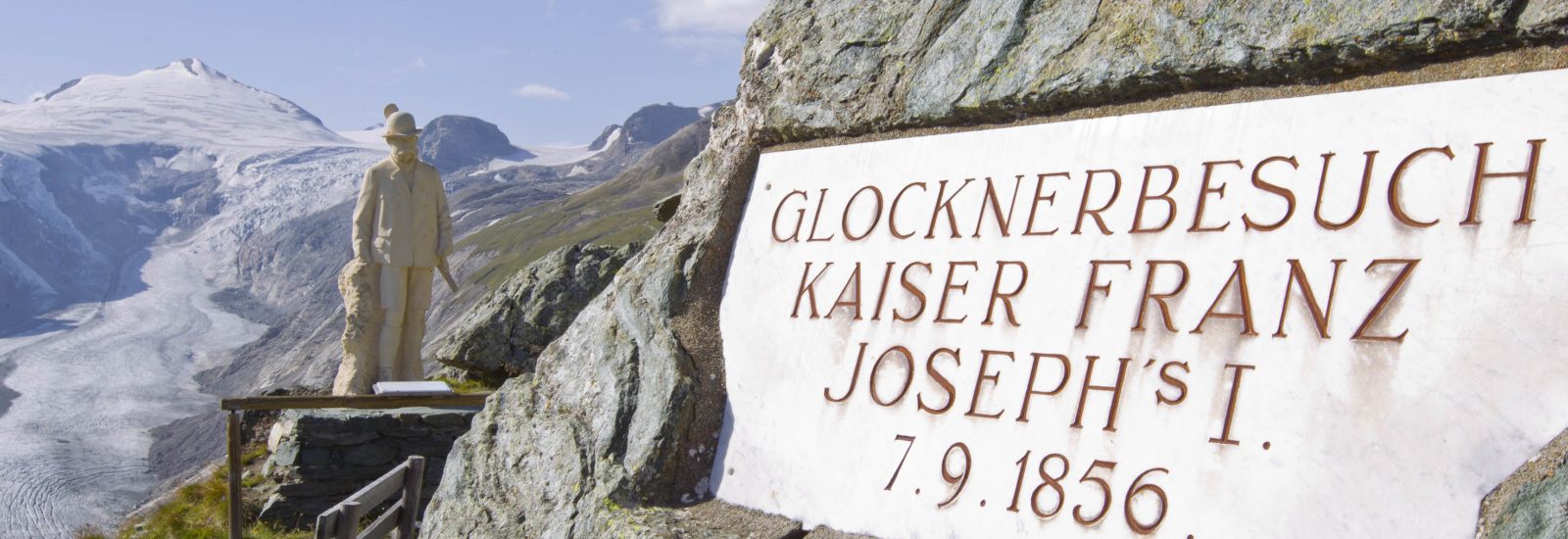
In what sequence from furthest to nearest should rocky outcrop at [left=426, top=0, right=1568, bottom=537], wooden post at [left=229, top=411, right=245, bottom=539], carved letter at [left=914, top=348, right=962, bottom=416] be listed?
wooden post at [left=229, top=411, right=245, bottom=539] < carved letter at [left=914, top=348, right=962, bottom=416] < rocky outcrop at [left=426, top=0, right=1568, bottom=537]

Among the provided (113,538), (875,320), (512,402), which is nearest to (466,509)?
(512,402)

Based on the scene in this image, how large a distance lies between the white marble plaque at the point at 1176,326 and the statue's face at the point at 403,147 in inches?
264

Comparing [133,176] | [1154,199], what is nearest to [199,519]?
[1154,199]

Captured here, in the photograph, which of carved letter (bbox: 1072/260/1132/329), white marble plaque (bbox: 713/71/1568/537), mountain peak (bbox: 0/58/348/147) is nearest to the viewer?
white marble plaque (bbox: 713/71/1568/537)

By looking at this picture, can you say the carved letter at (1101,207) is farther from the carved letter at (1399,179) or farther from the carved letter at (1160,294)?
the carved letter at (1399,179)

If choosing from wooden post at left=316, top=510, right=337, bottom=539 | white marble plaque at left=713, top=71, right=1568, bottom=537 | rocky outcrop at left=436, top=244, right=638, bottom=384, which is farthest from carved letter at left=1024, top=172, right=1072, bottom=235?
rocky outcrop at left=436, top=244, right=638, bottom=384

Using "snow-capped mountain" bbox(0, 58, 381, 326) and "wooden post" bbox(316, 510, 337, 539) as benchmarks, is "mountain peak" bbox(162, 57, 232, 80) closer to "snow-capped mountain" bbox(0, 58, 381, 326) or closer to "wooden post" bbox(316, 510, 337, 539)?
"snow-capped mountain" bbox(0, 58, 381, 326)

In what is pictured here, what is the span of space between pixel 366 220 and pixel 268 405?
8.04ft

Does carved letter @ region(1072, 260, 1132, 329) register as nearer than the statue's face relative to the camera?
Yes

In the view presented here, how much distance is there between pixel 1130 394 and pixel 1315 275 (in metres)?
0.70

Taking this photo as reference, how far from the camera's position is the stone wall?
10.4m

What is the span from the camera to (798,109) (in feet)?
18.4

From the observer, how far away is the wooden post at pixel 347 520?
595cm

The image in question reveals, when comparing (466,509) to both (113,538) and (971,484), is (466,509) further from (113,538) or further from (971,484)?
(113,538)
